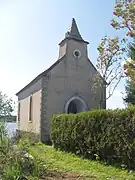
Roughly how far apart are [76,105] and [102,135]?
1566 centimetres

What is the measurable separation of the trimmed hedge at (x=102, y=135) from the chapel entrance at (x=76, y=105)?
9.94 meters

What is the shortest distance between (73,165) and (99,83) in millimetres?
15481

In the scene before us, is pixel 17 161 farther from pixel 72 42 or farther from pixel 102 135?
pixel 72 42

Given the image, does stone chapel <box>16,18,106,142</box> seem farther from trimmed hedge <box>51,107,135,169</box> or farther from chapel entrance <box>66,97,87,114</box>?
trimmed hedge <box>51,107,135,169</box>

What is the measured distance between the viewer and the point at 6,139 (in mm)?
7879

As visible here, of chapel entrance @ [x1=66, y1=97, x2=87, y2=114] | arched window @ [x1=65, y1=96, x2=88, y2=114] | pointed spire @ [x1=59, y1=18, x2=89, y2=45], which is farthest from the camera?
pointed spire @ [x1=59, y1=18, x2=89, y2=45]

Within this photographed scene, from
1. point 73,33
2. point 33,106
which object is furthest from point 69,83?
point 73,33

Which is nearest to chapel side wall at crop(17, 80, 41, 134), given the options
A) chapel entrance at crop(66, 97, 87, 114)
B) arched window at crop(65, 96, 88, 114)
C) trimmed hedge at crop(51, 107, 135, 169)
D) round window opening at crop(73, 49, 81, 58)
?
arched window at crop(65, 96, 88, 114)

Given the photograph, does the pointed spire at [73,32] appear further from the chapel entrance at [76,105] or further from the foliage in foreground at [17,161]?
the foliage in foreground at [17,161]

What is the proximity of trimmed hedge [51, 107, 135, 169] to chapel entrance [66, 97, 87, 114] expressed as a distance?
9.94 metres

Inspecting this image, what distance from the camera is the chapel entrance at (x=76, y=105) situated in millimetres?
25688

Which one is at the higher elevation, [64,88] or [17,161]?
[64,88]

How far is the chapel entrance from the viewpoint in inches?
1011

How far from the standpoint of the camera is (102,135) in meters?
11.6
